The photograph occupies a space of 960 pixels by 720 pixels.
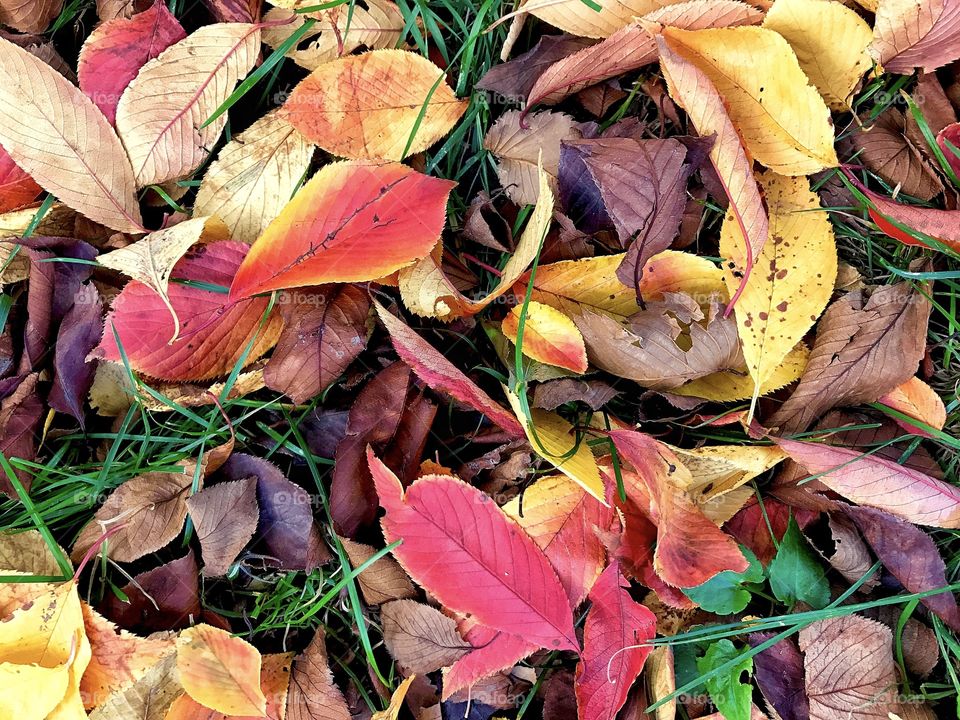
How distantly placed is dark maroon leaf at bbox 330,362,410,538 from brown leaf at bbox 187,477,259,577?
159 mm

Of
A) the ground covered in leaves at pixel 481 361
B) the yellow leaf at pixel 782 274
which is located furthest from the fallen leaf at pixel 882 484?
the yellow leaf at pixel 782 274

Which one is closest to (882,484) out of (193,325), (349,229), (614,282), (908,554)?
(908,554)

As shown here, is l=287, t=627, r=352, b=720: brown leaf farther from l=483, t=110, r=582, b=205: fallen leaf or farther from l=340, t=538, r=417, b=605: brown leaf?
l=483, t=110, r=582, b=205: fallen leaf

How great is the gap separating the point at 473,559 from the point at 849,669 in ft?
2.16

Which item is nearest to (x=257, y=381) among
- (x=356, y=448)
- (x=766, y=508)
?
(x=356, y=448)

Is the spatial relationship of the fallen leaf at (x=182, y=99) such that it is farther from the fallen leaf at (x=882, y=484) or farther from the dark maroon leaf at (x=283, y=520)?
the fallen leaf at (x=882, y=484)

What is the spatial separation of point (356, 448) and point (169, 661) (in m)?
0.50

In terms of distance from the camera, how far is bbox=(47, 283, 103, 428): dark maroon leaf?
4.21ft

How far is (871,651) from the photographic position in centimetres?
125

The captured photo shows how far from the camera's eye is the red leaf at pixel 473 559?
3.91 feet

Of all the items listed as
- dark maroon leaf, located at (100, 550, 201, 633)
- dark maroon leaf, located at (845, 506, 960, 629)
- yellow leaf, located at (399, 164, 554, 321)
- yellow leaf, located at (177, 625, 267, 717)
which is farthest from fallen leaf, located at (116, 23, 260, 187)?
dark maroon leaf, located at (845, 506, 960, 629)

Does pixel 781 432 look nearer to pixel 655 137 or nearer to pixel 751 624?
pixel 751 624

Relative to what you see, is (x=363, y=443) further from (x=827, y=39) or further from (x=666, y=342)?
(x=827, y=39)

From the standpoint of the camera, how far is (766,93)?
1175mm
